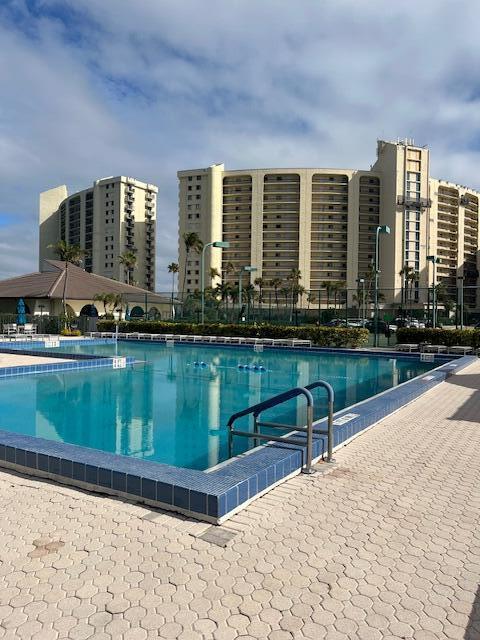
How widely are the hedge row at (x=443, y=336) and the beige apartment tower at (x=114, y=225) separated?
7558cm

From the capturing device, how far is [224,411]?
9875mm

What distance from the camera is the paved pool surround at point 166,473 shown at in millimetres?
3828

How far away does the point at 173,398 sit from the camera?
11.2m

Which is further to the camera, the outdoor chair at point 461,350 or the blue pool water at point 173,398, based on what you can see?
the outdoor chair at point 461,350

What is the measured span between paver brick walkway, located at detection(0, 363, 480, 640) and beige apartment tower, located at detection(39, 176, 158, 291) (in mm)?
90070

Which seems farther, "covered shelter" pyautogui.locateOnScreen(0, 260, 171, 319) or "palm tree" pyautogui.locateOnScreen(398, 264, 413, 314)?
"covered shelter" pyautogui.locateOnScreen(0, 260, 171, 319)

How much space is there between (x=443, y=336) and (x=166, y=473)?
730 inches

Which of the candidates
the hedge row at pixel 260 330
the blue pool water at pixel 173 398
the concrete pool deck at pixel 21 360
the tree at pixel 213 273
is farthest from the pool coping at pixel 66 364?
the tree at pixel 213 273

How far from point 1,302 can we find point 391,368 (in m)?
35.2

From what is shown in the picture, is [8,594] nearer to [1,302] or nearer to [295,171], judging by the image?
[1,302]

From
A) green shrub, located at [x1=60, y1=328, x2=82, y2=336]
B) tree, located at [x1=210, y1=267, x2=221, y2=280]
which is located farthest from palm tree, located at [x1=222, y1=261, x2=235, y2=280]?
green shrub, located at [x1=60, y1=328, x2=82, y2=336]

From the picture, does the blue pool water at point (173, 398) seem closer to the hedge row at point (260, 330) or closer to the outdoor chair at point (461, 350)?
the outdoor chair at point (461, 350)

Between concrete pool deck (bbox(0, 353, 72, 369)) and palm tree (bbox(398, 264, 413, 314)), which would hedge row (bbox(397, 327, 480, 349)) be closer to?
palm tree (bbox(398, 264, 413, 314))

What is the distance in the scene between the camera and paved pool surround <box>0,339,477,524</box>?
3.83 m
